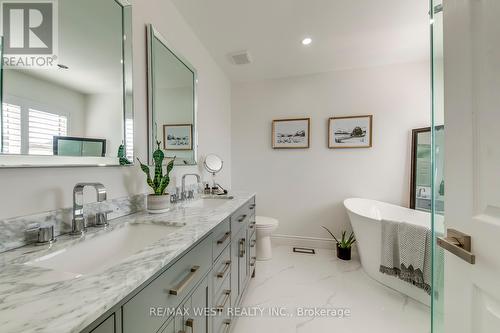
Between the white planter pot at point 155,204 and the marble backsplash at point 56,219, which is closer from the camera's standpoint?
the marble backsplash at point 56,219

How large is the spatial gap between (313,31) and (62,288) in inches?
94.7

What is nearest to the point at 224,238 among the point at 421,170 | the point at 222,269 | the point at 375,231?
the point at 222,269

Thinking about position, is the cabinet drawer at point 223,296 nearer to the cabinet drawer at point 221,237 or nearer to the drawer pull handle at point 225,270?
the drawer pull handle at point 225,270

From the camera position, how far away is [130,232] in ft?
3.41

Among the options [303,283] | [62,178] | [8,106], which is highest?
[8,106]

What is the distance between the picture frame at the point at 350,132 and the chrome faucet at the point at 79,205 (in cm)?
261

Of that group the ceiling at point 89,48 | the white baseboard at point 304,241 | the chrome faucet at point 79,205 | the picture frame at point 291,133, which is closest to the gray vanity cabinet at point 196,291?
the chrome faucet at point 79,205

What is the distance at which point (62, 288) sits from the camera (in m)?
0.48

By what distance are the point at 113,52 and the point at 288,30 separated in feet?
5.02

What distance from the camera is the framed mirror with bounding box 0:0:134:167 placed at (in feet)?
2.51

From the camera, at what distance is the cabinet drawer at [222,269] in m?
1.09

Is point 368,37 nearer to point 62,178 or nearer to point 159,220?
point 159,220

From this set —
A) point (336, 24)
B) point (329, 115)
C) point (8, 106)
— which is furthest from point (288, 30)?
point (8, 106)

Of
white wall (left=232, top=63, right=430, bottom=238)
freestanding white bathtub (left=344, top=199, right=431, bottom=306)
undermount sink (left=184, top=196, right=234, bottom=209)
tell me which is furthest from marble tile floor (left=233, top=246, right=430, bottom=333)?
undermount sink (left=184, top=196, right=234, bottom=209)
